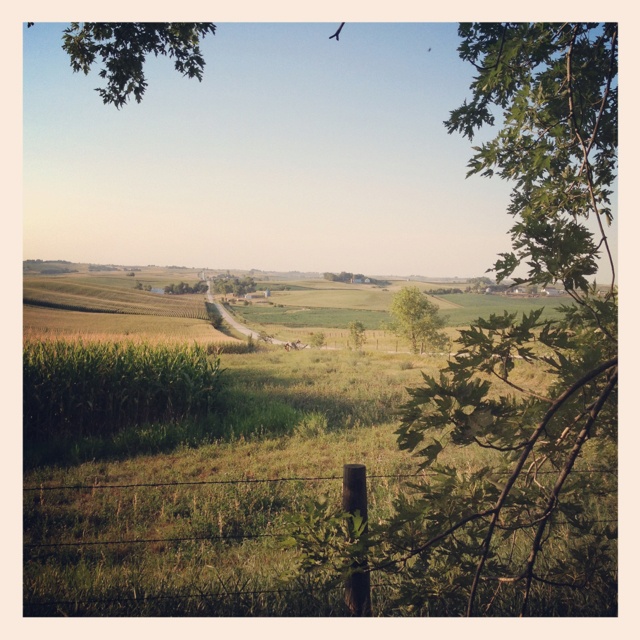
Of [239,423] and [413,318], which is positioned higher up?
[413,318]

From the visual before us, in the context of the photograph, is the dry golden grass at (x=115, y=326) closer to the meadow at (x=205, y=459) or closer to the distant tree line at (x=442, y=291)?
the meadow at (x=205, y=459)

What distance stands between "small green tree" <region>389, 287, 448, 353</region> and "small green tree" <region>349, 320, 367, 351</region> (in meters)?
0.23

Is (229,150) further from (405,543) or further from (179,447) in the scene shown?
(405,543)

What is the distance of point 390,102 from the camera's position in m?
3.34

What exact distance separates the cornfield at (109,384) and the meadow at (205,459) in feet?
0.05

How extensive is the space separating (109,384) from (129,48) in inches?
92.3

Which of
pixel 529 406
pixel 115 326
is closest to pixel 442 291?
pixel 529 406

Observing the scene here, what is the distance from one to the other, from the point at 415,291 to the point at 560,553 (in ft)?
6.35

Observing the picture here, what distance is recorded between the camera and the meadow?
2432 millimetres

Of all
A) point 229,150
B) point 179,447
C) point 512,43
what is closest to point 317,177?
point 229,150

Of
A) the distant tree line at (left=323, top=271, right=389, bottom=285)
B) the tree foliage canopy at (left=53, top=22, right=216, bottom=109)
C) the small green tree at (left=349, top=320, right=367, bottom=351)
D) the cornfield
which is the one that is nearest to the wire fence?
the cornfield

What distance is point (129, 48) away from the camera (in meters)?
2.88

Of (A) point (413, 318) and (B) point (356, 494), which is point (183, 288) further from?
(B) point (356, 494)

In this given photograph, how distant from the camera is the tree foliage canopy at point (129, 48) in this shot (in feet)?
9.34
